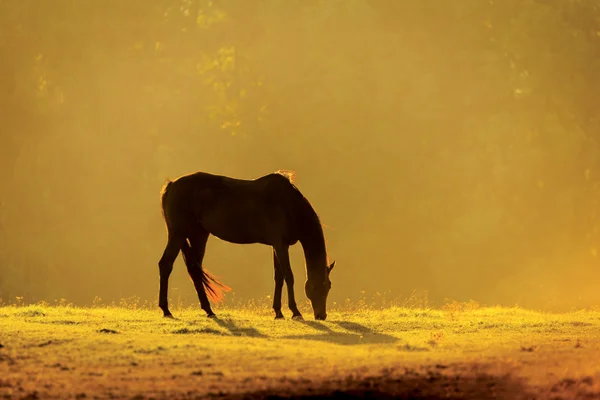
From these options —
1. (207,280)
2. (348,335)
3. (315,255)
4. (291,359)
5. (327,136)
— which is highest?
(327,136)

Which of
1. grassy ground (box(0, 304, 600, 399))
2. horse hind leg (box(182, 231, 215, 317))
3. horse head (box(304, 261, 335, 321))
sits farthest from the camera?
horse hind leg (box(182, 231, 215, 317))

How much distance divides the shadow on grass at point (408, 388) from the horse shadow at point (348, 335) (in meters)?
3.47

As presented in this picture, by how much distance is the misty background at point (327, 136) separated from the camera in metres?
44.2

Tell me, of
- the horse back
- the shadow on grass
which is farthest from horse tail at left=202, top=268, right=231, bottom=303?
the shadow on grass

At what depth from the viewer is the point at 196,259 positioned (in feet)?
57.3

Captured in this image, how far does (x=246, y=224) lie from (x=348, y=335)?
3814 mm

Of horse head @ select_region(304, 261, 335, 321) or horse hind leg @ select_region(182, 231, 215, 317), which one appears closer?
horse head @ select_region(304, 261, 335, 321)

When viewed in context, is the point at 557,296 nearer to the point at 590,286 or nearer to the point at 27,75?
the point at 590,286

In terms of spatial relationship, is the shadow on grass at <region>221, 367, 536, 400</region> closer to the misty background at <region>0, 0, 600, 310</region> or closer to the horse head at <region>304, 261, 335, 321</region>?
the horse head at <region>304, 261, 335, 321</region>

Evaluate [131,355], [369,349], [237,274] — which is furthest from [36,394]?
[237,274]

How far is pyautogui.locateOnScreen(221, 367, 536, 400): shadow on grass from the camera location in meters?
8.27

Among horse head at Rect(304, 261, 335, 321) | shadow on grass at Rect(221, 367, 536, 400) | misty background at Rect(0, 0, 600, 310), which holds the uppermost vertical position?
misty background at Rect(0, 0, 600, 310)

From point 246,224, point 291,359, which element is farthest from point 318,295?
point 291,359

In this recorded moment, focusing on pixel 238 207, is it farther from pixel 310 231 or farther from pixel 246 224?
pixel 310 231
